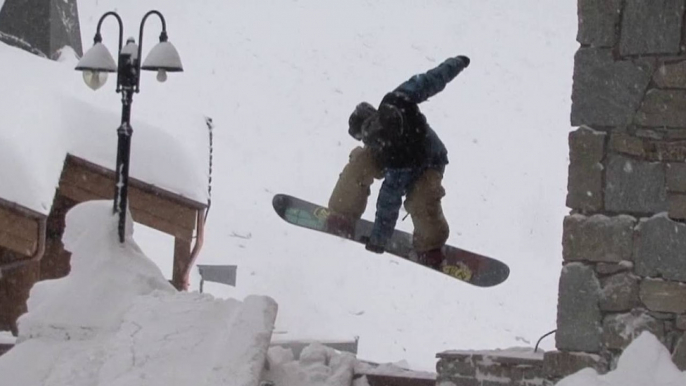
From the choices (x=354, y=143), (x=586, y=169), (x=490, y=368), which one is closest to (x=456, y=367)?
(x=490, y=368)

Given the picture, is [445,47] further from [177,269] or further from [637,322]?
[637,322]

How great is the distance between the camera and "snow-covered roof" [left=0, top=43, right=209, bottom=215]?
9969 millimetres

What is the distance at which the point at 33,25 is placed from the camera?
14156 mm

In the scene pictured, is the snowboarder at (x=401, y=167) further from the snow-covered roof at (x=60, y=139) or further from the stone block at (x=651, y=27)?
the snow-covered roof at (x=60, y=139)

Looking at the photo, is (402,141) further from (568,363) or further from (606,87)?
(568,363)

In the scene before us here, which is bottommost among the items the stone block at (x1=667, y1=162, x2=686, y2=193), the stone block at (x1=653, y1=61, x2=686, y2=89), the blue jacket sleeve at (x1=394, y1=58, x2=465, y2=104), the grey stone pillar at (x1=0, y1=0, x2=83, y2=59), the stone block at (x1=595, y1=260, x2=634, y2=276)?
the stone block at (x1=595, y1=260, x2=634, y2=276)

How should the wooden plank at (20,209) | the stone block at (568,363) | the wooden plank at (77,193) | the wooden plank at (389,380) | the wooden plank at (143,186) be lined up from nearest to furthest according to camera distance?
the stone block at (568,363) < the wooden plank at (389,380) < the wooden plank at (20,209) < the wooden plank at (143,186) < the wooden plank at (77,193)

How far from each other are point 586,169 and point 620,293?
0.58m

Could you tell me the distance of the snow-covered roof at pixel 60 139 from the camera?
32.7ft

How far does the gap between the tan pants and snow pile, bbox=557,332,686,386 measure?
2468mm

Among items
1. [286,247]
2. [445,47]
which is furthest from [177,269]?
[445,47]

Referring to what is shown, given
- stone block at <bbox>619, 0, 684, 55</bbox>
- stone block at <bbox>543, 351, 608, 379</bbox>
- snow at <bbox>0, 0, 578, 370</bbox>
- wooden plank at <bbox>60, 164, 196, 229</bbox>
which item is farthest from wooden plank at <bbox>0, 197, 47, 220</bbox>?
stone block at <bbox>619, 0, 684, 55</bbox>

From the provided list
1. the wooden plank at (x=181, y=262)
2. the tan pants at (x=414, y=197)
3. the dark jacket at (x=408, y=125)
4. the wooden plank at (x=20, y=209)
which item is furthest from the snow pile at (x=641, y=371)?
the wooden plank at (x=181, y=262)

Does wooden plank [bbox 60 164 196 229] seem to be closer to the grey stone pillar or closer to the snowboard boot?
the grey stone pillar
